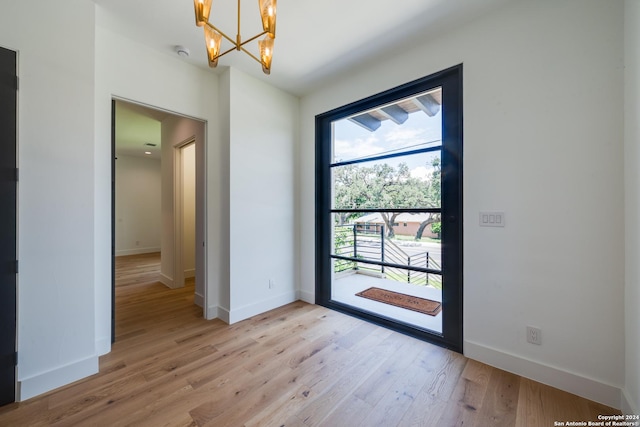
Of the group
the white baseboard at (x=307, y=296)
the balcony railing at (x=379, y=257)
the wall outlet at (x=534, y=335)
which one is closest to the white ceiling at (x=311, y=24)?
the balcony railing at (x=379, y=257)

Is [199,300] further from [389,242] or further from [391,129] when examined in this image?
[391,129]

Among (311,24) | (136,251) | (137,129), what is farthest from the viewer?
(136,251)

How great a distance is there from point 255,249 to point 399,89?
2307mm

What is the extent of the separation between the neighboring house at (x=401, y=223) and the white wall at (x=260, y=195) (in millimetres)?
993

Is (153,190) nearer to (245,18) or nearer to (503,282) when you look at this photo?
(245,18)

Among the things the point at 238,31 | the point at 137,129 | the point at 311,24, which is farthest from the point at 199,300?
the point at 137,129

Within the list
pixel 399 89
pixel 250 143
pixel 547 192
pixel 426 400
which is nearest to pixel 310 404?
pixel 426 400

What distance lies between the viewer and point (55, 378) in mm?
1740

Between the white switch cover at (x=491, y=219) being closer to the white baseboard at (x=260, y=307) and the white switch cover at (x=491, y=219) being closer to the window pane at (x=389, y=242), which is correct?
the window pane at (x=389, y=242)

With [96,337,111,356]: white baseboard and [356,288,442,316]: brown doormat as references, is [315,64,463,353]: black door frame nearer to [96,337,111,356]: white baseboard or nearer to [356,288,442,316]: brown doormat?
[356,288,442,316]: brown doormat

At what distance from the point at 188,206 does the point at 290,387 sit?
350 cm

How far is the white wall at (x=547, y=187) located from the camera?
5.23 feet

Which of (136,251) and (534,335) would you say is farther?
(136,251)

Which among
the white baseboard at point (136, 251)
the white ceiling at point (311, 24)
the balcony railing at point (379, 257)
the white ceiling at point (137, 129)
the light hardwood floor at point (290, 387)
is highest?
the white ceiling at point (137, 129)
